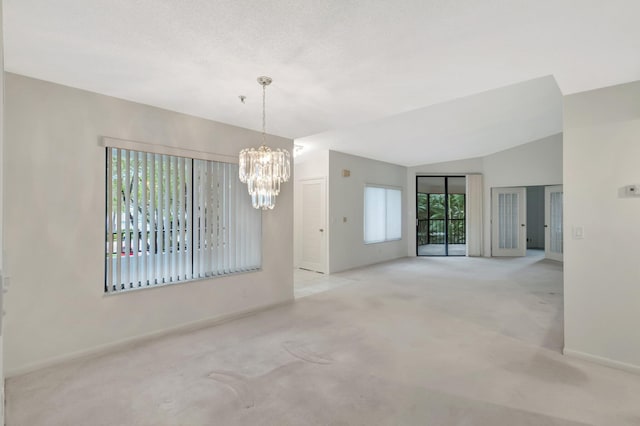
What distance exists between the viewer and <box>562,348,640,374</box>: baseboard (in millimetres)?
2670

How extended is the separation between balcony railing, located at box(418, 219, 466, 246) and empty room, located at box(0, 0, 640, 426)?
680 centimetres

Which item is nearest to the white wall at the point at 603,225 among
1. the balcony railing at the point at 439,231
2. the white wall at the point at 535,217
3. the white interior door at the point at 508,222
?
the white interior door at the point at 508,222

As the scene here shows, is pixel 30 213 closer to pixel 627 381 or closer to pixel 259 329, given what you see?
pixel 259 329

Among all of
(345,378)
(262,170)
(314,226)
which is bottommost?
(345,378)

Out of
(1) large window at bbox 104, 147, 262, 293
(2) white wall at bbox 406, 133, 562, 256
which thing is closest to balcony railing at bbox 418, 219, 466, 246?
(2) white wall at bbox 406, 133, 562, 256

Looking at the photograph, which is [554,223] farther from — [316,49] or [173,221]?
[173,221]

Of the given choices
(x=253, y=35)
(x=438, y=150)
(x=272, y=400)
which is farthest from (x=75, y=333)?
(x=438, y=150)

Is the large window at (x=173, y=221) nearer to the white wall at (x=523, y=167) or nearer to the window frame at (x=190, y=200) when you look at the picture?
the window frame at (x=190, y=200)

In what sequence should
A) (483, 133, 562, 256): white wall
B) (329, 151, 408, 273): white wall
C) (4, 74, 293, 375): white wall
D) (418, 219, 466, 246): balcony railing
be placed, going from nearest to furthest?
(4, 74, 293, 375): white wall < (329, 151, 408, 273): white wall < (483, 133, 562, 256): white wall < (418, 219, 466, 246): balcony railing

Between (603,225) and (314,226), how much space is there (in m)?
5.07

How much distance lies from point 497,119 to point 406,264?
380 cm

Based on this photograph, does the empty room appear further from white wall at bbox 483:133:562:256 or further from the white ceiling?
white wall at bbox 483:133:562:256

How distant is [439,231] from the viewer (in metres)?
11.7

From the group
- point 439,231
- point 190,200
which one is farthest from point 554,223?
point 190,200
